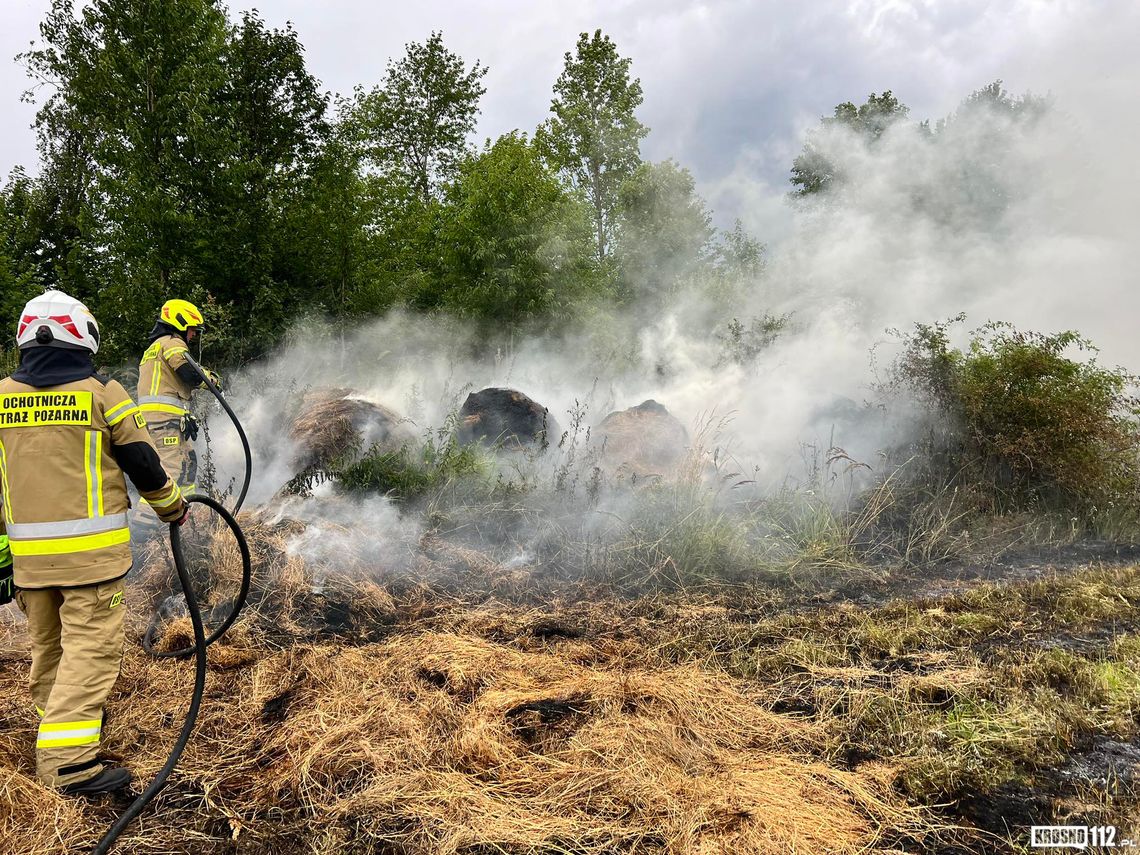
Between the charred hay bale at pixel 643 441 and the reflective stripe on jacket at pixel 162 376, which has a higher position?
the reflective stripe on jacket at pixel 162 376

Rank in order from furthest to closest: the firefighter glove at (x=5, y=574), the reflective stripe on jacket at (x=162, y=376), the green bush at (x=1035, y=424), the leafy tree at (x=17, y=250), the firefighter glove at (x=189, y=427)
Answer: the leafy tree at (x=17, y=250), the green bush at (x=1035, y=424), the firefighter glove at (x=189, y=427), the reflective stripe on jacket at (x=162, y=376), the firefighter glove at (x=5, y=574)

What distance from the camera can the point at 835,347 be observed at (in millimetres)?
8805

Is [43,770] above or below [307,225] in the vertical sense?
below

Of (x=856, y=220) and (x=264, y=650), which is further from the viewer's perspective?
(x=856, y=220)

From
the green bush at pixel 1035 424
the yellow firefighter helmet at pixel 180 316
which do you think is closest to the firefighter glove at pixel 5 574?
the yellow firefighter helmet at pixel 180 316

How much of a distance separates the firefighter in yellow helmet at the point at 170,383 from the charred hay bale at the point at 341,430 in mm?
1379

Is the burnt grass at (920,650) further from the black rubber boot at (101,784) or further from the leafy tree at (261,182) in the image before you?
the leafy tree at (261,182)

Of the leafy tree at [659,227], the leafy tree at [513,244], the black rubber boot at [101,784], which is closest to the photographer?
the black rubber boot at [101,784]

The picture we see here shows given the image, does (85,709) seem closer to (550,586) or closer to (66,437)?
(66,437)

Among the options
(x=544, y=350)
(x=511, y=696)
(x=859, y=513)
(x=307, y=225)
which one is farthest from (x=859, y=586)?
(x=307, y=225)

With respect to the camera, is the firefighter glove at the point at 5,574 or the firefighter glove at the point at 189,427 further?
the firefighter glove at the point at 189,427

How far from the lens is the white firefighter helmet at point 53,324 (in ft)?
9.36

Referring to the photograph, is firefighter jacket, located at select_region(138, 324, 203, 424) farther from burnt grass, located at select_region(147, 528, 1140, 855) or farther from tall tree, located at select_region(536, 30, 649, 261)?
tall tree, located at select_region(536, 30, 649, 261)

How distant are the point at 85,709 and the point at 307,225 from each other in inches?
466
